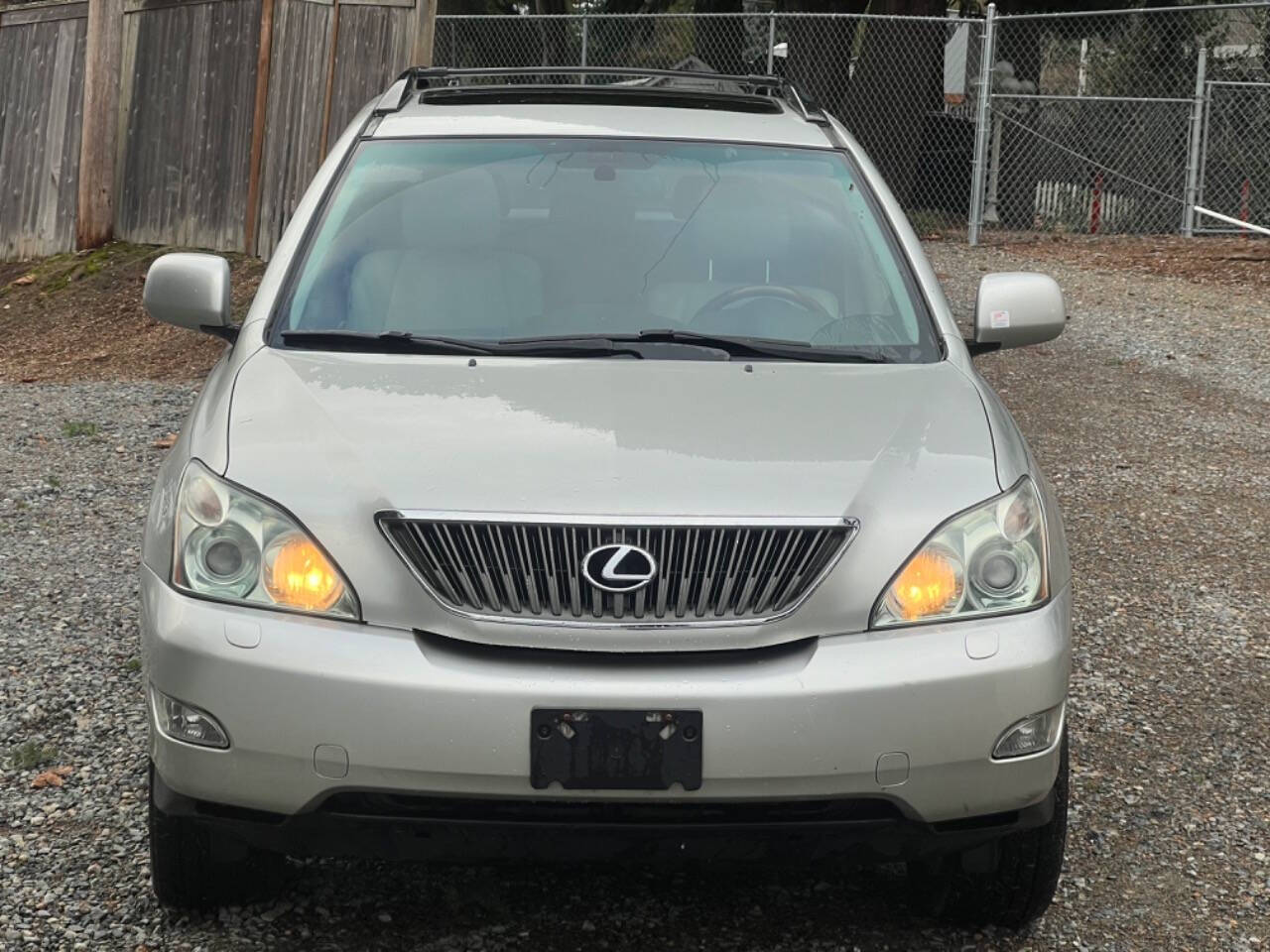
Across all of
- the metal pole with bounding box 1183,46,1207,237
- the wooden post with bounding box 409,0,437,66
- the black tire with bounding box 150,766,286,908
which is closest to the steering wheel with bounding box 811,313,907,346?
the black tire with bounding box 150,766,286,908

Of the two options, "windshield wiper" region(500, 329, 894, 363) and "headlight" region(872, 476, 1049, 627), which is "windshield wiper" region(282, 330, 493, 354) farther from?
"headlight" region(872, 476, 1049, 627)

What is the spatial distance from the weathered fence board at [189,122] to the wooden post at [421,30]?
154 centimetres

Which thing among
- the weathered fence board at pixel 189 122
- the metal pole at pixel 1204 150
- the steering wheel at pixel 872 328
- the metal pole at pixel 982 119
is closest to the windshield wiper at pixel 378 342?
the steering wheel at pixel 872 328

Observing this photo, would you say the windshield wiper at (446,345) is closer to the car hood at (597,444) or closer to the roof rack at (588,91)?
the car hood at (597,444)

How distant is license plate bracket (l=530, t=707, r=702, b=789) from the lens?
9.46 feet

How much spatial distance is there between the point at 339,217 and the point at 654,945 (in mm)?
1999

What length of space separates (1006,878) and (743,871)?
21.0 inches

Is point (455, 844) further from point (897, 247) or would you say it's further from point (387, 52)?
point (387, 52)

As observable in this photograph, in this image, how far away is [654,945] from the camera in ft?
11.3

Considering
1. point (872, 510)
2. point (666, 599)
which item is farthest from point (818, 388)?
point (666, 599)

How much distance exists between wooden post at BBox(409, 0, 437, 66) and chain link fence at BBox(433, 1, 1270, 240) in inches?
217

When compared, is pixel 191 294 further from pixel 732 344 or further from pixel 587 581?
pixel 587 581

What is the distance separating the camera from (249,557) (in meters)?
3.05

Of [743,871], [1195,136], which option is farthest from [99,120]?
[743,871]
